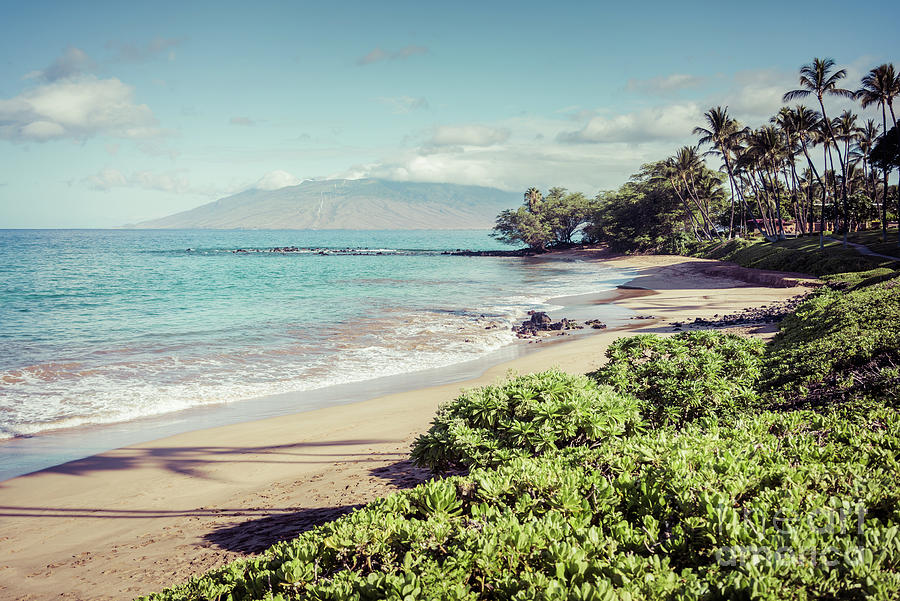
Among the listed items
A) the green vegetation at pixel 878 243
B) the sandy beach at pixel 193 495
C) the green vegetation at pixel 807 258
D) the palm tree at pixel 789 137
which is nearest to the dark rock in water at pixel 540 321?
the sandy beach at pixel 193 495

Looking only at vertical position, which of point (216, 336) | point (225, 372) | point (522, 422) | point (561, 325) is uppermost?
Result: point (522, 422)

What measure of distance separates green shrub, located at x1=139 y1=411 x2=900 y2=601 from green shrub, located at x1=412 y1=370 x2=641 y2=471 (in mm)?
642

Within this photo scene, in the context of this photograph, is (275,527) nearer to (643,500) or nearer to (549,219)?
(643,500)

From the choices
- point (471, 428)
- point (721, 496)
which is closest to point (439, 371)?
point (471, 428)

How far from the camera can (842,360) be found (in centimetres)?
685

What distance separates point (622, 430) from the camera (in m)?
4.99

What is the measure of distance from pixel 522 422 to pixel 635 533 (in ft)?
6.73

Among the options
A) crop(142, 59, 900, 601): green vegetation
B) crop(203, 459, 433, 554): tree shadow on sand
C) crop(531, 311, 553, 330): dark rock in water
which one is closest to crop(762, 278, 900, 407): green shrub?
crop(142, 59, 900, 601): green vegetation

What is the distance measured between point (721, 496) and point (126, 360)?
54.7 ft

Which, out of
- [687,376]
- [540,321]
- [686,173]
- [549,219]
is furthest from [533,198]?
[687,376]

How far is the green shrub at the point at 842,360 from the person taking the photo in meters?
5.79

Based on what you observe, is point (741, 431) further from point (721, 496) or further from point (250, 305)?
A: point (250, 305)

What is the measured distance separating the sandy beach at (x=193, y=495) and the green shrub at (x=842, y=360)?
497 cm

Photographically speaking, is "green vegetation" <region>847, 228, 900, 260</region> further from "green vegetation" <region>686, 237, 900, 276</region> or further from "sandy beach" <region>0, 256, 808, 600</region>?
"sandy beach" <region>0, 256, 808, 600</region>
